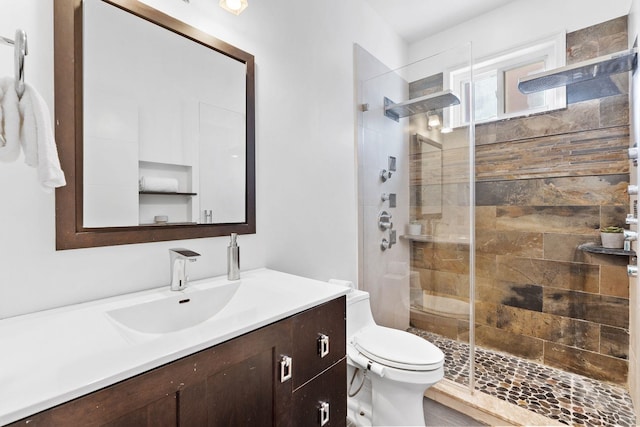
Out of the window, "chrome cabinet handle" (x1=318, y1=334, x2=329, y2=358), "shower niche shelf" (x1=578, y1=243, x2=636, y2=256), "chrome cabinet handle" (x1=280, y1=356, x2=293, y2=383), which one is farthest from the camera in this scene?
the window

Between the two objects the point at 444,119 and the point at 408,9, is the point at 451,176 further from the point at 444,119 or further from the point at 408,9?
the point at 408,9

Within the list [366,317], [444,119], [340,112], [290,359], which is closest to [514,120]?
[444,119]

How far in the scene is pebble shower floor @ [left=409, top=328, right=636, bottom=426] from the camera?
167 cm

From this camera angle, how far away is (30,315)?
0.84m

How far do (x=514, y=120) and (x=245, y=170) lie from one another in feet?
6.62

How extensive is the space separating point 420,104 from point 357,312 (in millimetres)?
1562

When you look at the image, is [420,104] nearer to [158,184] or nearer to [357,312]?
[357,312]

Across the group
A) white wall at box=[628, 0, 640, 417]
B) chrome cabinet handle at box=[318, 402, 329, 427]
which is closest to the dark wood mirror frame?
chrome cabinet handle at box=[318, 402, 329, 427]

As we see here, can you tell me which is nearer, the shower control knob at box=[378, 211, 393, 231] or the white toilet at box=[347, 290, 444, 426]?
the white toilet at box=[347, 290, 444, 426]

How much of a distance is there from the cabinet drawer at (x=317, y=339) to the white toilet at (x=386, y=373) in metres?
0.48

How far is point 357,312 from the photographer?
1.75 metres

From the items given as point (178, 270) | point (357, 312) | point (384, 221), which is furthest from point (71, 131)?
point (384, 221)

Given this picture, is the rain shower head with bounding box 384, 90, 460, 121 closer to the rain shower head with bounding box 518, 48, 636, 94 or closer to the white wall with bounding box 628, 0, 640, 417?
the rain shower head with bounding box 518, 48, 636, 94

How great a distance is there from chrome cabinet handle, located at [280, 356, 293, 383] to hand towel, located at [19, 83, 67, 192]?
0.71m
